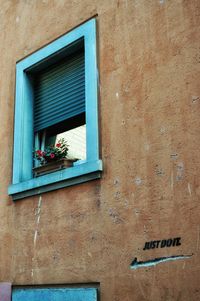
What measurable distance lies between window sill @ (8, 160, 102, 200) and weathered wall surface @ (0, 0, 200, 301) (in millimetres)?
78

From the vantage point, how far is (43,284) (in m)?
5.22

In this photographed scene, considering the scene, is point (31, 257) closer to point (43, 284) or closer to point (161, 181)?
point (43, 284)

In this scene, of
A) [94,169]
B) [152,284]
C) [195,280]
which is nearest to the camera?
[195,280]

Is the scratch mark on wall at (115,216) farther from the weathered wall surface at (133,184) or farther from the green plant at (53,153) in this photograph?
the green plant at (53,153)

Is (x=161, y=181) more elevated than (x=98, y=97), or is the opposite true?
(x=98, y=97)

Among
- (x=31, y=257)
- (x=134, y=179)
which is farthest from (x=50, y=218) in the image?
(x=134, y=179)

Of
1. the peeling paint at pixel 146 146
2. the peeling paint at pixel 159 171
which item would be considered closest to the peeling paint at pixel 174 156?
the peeling paint at pixel 159 171

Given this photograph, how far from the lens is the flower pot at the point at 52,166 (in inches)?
218

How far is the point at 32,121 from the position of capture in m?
6.34

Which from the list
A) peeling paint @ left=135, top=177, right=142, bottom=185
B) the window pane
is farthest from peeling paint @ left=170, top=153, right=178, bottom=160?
the window pane

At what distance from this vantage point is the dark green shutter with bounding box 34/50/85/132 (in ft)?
18.9

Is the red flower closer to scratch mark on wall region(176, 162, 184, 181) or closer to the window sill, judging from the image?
the window sill

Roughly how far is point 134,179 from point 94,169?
0.51 meters

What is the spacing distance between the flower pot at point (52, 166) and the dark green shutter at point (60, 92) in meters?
0.59
